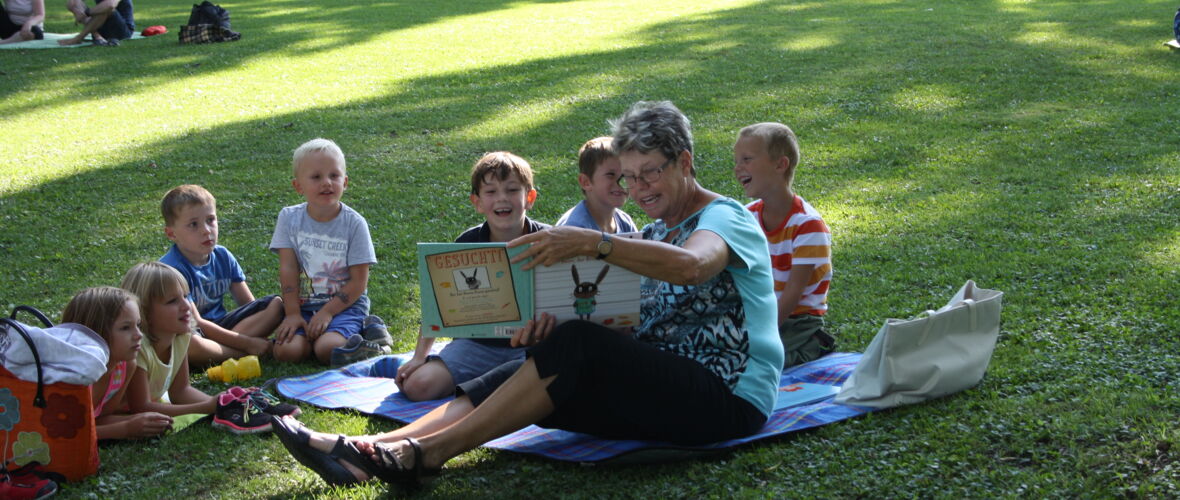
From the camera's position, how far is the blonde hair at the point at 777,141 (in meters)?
4.67

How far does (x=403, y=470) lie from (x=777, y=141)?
230cm

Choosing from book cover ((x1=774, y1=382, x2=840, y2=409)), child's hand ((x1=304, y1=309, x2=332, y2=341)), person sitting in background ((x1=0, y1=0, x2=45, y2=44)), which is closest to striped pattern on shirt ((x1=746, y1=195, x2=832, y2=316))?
book cover ((x1=774, y1=382, x2=840, y2=409))

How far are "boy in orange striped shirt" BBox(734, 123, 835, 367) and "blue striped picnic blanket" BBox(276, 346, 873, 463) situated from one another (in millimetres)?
127

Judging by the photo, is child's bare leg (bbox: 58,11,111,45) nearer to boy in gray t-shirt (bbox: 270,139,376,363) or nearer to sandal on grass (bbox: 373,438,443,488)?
boy in gray t-shirt (bbox: 270,139,376,363)

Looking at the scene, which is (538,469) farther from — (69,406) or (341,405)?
(69,406)

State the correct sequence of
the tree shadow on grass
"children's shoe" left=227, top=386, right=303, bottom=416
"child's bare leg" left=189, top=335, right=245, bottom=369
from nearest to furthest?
1. "children's shoe" left=227, top=386, right=303, bottom=416
2. "child's bare leg" left=189, top=335, right=245, bottom=369
3. the tree shadow on grass

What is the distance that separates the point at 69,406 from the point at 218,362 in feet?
4.93

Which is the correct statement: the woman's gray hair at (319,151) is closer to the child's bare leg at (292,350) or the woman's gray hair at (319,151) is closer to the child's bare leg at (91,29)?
the child's bare leg at (292,350)

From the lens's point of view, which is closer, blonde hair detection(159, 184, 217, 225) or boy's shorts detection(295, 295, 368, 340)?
Result: blonde hair detection(159, 184, 217, 225)

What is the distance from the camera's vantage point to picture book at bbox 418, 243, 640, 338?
11.4 feet

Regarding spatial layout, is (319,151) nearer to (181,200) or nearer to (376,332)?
(181,200)

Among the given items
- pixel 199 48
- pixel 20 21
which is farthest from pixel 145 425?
pixel 20 21

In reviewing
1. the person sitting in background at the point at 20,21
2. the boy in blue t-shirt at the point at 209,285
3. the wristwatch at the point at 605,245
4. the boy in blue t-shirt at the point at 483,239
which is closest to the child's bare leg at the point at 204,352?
the boy in blue t-shirt at the point at 209,285

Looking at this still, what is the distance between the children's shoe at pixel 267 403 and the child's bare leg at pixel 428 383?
45 centimetres
